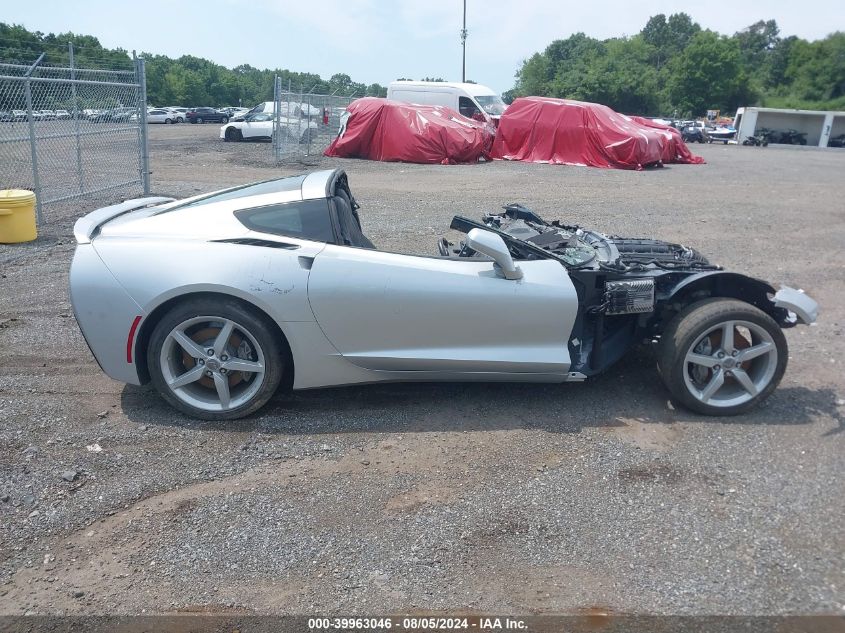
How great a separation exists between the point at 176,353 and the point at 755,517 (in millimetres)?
3180

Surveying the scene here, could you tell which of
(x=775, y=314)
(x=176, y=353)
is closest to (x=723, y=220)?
(x=775, y=314)

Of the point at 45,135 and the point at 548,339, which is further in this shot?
the point at 45,135

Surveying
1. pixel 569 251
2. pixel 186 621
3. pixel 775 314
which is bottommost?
pixel 186 621

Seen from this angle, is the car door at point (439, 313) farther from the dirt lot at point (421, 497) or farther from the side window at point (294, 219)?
the dirt lot at point (421, 497)

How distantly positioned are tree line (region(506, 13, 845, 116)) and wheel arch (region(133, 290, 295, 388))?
208 feet

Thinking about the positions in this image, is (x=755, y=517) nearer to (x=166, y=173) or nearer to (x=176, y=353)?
(x=176, y=353)

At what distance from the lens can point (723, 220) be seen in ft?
37.2

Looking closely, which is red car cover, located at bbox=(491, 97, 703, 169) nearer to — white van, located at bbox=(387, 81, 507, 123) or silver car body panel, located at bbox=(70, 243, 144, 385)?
white van, located at bbox=(387, 81, 507, 123)

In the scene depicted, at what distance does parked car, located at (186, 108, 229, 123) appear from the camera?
1954 inches

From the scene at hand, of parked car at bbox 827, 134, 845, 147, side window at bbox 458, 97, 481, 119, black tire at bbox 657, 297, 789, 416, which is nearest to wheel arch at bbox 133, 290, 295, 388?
black tire at bbox 657, 297, 789, 416

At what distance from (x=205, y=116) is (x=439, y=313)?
167ft

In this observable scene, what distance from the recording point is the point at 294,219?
4125 millimetres

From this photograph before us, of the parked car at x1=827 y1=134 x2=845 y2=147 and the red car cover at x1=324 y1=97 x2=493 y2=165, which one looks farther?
the parked car at x1=827 y1=134 x2=845 y2=147

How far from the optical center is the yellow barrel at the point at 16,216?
8.39 metres
